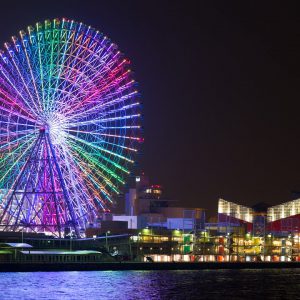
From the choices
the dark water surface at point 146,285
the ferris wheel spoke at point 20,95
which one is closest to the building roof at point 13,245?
the dark water surface at point 146,285

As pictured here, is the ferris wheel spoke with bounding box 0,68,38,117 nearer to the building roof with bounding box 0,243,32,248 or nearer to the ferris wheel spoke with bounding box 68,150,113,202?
the ferris wheel spoke with bounding box 68,150,113,202

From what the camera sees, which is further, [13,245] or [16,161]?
[13,245]

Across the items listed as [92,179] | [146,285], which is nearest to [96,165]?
[92,179]

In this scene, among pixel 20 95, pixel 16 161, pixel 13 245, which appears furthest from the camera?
pixel 13 245

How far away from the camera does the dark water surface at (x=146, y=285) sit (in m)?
69.6

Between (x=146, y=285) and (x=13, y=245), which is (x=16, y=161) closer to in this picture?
(x=13, y=245)

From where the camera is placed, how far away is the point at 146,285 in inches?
3027

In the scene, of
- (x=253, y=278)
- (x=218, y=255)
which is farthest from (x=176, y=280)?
(x=218, y=255)

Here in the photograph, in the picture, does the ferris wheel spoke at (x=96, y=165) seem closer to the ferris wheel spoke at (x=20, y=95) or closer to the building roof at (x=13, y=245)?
the ferris wheel spoke at (x=20, y=95)

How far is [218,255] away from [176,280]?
107 ft

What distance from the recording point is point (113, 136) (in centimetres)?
8512

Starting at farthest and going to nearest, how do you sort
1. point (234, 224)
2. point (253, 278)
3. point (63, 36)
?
1. point (234, 224)
2. point (253, 278)
3. point (63, 36)

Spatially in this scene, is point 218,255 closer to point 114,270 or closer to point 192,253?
point 192,253

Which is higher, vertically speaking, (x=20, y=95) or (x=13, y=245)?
(x=20, y=95)
